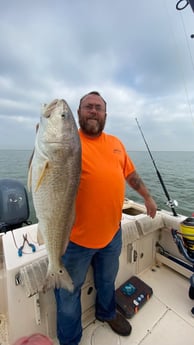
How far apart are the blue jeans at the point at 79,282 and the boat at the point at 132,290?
155 millimetres

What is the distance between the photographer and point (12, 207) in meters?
2.55

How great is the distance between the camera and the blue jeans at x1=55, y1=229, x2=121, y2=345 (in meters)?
1.36

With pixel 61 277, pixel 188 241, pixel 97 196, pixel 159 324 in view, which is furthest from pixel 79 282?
pixel 188 241

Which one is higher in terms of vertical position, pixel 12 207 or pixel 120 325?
pixel 12 207

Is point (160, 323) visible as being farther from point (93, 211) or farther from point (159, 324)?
point (93, 211)

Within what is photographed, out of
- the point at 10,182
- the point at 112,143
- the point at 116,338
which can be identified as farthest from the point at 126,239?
the point at 10,182

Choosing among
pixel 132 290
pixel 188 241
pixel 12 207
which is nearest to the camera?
pixel 188 241

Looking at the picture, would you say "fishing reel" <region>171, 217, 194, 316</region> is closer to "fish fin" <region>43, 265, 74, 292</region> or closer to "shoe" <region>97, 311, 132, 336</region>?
"shoe" <region>97, 311, 132, 336</region>

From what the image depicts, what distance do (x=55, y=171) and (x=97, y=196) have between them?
48 cm

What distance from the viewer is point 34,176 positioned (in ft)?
2.98

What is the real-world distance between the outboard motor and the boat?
4cm

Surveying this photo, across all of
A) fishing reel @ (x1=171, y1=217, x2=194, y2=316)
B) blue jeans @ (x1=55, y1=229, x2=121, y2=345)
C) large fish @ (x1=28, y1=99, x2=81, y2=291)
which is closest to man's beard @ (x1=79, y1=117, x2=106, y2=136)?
large fish @ (x1=28, y1=99, x2=81, y2=291)

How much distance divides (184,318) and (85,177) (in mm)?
1824

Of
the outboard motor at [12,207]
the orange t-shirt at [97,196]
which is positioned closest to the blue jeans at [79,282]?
the orange t-shirt at [97,196]
